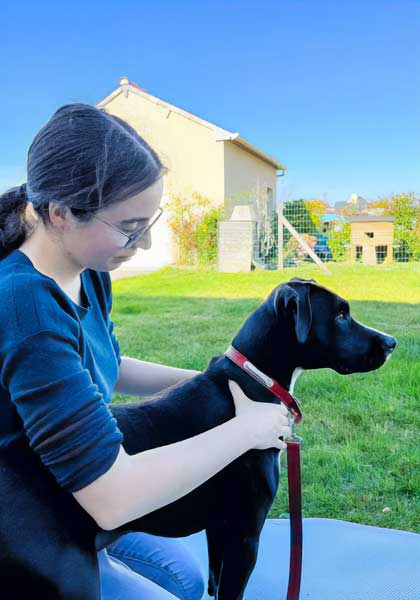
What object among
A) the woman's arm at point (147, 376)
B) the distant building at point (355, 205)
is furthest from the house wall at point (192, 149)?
the woman's arm at point (147, 376)

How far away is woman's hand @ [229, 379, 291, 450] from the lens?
1.43 meters

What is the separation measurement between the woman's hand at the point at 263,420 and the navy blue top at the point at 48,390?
1.23ft

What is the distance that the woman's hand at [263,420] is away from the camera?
1433mm

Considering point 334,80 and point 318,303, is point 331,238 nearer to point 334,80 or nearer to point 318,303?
point 334,80

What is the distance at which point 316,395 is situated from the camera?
427cm

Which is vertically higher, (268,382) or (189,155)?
(189,155)

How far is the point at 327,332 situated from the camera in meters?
1.81

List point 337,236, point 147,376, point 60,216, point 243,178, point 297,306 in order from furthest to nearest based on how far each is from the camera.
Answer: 1. point 243,178
2. point 337,236
3. point 147,376
4. point 297,306
5. point 60,216

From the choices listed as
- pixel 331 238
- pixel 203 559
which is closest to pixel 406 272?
pixel 331 238

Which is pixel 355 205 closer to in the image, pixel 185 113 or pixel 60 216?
pixel 185 113

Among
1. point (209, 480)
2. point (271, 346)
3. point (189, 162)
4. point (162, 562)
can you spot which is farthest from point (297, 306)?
point (189, 162)

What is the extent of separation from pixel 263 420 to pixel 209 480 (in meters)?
0.30

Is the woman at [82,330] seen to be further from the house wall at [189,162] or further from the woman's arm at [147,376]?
the house wall at [189,162]

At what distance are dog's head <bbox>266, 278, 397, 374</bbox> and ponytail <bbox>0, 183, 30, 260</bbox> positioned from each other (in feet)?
2.57
